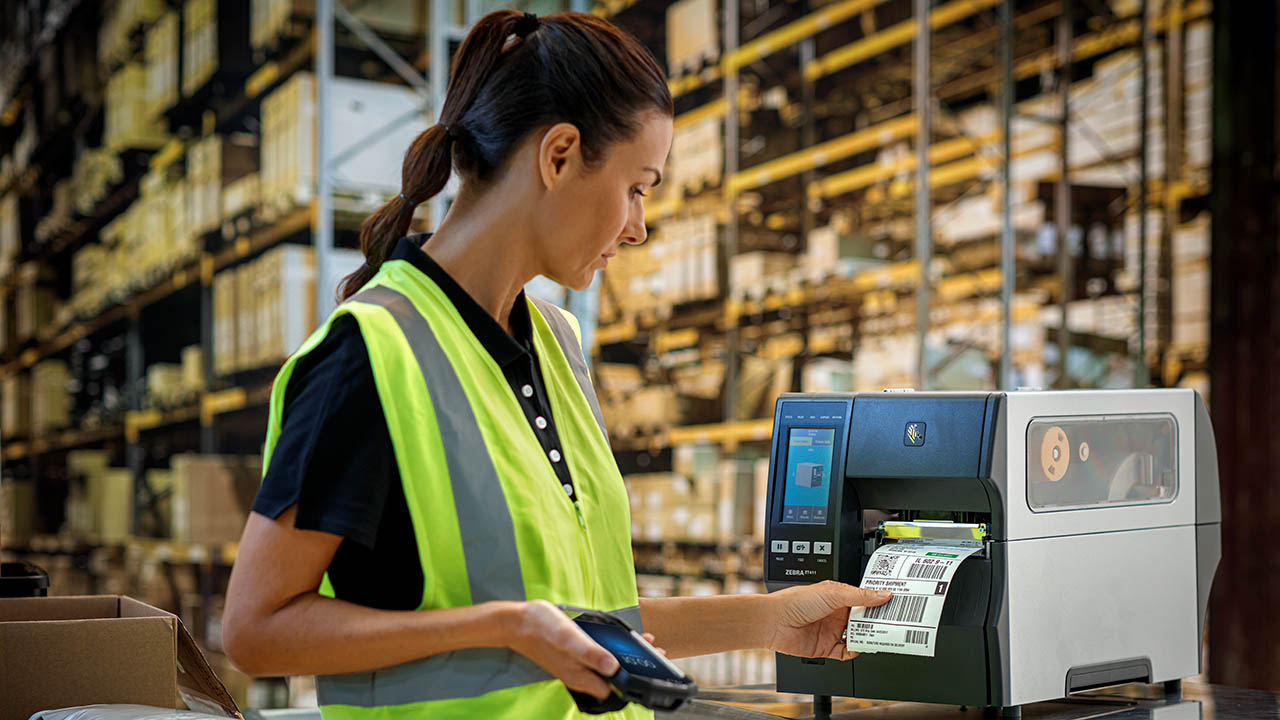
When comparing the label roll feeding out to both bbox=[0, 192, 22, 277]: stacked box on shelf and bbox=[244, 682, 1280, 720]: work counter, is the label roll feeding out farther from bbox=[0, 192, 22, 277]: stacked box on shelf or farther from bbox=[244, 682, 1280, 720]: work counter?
bbox=[0, 192, 22, 277]: stacked box on shelf

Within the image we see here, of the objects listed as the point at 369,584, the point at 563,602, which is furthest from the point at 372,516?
the point at 563,602

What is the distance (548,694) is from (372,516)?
21cm

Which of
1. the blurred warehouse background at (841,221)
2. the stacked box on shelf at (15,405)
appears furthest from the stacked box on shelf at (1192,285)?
the stacked box on shelf at (15,405)

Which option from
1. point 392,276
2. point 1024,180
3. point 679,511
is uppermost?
point 1024,180

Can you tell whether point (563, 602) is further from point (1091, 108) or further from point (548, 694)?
point (1091, 108)

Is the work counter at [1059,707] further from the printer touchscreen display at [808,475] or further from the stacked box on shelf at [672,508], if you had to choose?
the stacked box on shelf at [672,508]

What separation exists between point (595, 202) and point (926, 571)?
2.27 feet

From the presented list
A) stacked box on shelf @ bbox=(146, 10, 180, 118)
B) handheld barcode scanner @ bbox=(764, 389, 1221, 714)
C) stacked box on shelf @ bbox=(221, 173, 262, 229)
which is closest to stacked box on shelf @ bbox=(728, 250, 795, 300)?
stacked box on shelf @ bbox=(221, 173, 262, 229)

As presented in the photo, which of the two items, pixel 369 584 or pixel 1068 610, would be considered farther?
pixel 1068 610

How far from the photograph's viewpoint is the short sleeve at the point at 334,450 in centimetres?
92

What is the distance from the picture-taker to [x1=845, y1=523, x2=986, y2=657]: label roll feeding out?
149cm

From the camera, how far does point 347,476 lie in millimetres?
929

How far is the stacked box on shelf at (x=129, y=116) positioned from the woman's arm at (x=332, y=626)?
149 inches

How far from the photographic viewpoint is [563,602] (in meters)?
1.03
